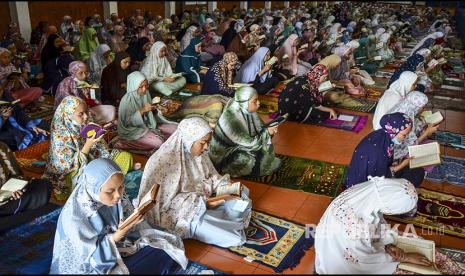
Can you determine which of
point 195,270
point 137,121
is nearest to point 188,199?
point 195,270

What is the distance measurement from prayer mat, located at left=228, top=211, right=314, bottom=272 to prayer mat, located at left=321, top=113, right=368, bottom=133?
2680 millimetres

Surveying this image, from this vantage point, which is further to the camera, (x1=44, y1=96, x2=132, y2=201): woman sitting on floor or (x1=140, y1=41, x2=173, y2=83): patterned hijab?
(x1=140, y1=41, x2=173, y2=83): patterned hijab

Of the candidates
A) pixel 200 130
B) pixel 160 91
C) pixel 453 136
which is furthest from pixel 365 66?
pixel 200 130

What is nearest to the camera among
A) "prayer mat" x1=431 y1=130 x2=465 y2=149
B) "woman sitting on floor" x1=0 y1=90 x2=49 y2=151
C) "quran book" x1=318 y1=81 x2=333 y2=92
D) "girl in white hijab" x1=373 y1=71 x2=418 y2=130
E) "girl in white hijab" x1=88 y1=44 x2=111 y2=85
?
"woman sitting on floor" x1=0 y1=90 x2=49 y2=151

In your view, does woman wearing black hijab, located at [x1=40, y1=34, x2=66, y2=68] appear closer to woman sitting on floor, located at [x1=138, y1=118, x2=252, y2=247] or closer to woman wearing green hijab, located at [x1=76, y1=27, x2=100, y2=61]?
woman wearing green hijab, located at [x1=76, y1=27, x2=100, y2=61]

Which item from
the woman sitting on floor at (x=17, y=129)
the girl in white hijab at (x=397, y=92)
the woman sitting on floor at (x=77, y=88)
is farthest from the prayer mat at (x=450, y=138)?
the woman sitting on floor at (x=17, y=129)

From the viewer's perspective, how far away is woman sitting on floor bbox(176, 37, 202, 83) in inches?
319

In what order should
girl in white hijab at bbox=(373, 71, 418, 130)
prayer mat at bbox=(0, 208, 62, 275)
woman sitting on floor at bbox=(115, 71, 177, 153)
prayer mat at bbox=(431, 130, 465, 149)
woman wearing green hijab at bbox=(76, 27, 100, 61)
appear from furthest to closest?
woman wearing green hijab at bbox=(76, 27, 100, 61) < prayer mat at bbox=(431, 130, 465, 149) < girl in white hijab at bbox=(373, 71, 418, 130) < woman sitting on floor at bbox=(115, 71, 177, 153) < prayer mat at bbox=(0, 208, 62, 275)

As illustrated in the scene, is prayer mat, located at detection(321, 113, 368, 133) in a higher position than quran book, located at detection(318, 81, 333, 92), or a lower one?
lower

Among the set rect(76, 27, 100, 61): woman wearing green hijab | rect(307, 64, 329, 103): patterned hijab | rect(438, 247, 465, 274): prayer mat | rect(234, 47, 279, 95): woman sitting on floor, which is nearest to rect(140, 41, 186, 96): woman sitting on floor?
rect(234, 47, 279, 95): woman sitting on floor

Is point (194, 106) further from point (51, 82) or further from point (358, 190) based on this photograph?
point (358, 190)

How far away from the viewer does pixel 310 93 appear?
19.3ft

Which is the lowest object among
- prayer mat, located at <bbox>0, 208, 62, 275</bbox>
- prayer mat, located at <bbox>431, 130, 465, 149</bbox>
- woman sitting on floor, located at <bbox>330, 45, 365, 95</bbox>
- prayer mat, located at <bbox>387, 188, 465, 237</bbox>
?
prayer mat, located at <bbox>431, 130, 465, 149</bbox>

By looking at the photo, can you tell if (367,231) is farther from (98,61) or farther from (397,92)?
(98,61)
